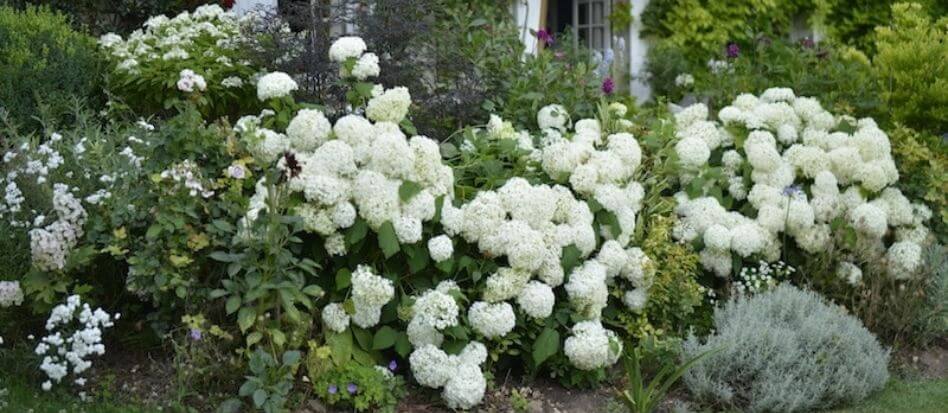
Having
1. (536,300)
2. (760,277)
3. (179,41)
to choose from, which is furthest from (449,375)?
(179,41)

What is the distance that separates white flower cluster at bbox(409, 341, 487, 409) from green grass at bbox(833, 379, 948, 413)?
1.80 metres

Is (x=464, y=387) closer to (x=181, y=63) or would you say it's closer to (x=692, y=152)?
(x=692, y=152)

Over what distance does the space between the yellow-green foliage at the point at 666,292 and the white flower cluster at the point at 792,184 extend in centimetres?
31

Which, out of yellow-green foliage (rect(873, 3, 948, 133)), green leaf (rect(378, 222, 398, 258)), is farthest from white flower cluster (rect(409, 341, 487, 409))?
yellow-green foliage (rect(873, 3, 948, 133))

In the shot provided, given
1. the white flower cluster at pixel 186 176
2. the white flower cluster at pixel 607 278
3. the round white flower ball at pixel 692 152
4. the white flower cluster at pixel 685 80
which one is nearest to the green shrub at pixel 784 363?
the white flower cluster at pixel 607 278

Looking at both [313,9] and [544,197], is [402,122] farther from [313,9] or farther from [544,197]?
[313,9]

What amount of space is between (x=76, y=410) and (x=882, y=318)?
14.6 feet

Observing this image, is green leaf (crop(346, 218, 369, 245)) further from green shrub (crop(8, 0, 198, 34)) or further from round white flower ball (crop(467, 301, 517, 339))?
green shrub (crop(8, 0, 198, 34))

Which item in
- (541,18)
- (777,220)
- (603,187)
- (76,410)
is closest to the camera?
(76,410)

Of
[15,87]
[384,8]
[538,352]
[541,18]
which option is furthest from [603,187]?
[541,18]

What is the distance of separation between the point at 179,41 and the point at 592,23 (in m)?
5.37

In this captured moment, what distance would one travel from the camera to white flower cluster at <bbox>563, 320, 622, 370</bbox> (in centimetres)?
504

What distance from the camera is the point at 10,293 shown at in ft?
15.4

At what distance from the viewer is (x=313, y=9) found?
656 cm
